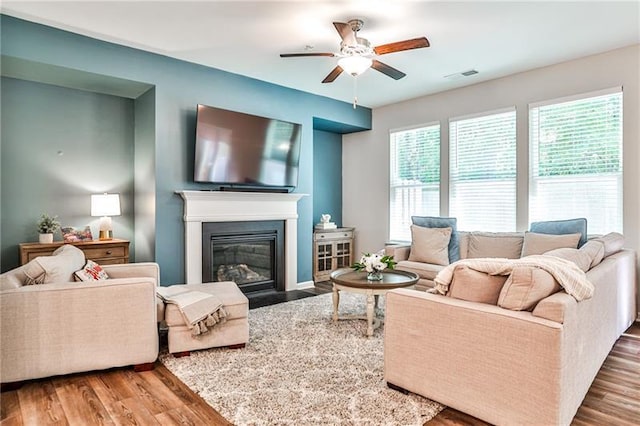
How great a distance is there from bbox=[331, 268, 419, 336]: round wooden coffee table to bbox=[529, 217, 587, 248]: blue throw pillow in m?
1.55

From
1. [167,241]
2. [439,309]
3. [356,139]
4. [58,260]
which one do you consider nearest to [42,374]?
[58,260]

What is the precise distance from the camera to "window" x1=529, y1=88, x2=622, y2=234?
13.3 feet

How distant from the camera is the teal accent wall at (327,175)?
6.48 metres

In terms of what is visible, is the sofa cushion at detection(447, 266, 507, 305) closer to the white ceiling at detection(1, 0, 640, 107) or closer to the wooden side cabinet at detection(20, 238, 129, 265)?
the white ceiling at detection(1, 0, 640, 107)

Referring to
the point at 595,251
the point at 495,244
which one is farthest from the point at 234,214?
the point at 595,251

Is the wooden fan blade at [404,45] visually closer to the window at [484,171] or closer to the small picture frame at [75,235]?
the window at [484,171]

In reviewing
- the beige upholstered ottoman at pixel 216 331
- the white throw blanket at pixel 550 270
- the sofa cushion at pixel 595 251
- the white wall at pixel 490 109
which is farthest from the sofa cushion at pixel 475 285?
the white wall at pixel 490 109

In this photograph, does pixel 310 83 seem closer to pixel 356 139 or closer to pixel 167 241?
pixel 356 139

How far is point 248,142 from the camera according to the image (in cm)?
475

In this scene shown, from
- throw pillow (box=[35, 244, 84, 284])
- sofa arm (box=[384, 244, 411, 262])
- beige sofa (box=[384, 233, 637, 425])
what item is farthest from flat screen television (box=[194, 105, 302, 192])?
beige sofa (box=[384, 233, 637, 425])

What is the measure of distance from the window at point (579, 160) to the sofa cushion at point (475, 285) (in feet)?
9.37

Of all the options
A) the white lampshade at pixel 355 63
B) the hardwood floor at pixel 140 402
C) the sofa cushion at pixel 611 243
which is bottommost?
the hardwood floor at pixel 140 402

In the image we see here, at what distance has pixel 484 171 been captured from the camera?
16.6 ft

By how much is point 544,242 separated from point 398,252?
161 centimetres
